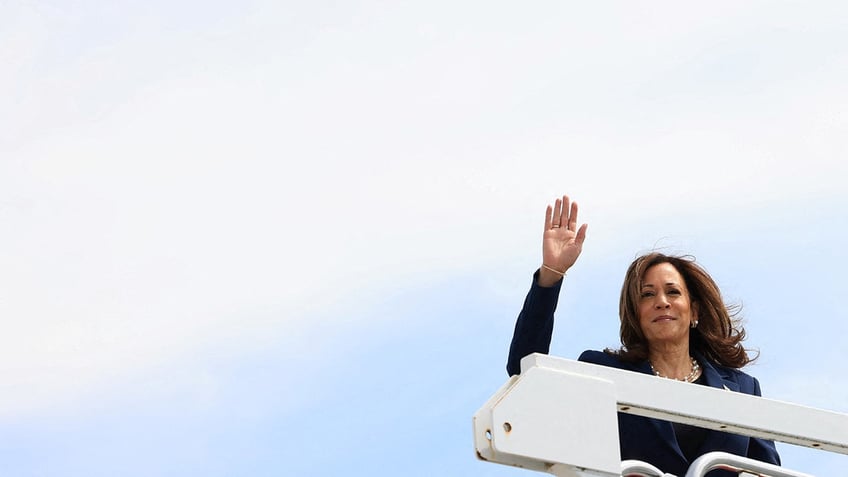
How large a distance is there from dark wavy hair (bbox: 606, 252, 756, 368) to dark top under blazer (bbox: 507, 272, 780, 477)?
13cm

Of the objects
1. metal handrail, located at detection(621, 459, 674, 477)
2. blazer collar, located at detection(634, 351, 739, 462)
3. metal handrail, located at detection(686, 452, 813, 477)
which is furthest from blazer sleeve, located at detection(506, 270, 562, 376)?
metal handrail, located at detection(621, 459, 674, 477)

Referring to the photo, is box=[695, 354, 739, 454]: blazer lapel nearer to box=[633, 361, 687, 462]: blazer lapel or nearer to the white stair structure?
box=[633, 361, 687, 462]: blazer lapel

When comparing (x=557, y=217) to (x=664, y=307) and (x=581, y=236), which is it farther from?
(x=664, y=307)

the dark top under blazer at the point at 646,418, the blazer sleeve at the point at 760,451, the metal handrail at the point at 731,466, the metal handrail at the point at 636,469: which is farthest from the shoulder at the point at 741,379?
the metal handrail at the point at 636,469

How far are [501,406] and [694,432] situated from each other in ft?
6.92

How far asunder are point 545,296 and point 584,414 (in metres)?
1.85

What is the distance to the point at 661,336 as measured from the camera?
660cm

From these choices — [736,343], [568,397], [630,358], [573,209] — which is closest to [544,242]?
[573,209]

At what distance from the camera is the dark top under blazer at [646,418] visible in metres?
5.67

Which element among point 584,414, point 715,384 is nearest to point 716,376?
point 715,384

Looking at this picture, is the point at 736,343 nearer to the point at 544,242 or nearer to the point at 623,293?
the point at 623,293

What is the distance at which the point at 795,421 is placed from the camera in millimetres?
4906

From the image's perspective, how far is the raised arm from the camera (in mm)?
6055

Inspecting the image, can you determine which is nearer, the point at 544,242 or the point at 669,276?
the point at 544,242
